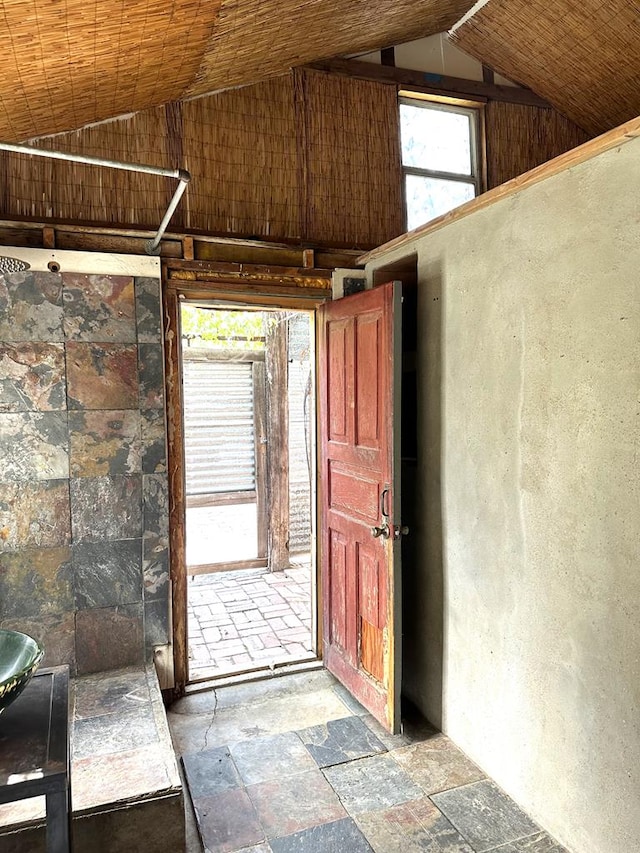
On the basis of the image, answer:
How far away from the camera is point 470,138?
12.3ft

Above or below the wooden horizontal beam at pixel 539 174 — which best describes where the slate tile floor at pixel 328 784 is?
below

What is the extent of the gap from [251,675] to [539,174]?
2963 millimetres

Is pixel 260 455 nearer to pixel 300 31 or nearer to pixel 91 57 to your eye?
pixel 300 31

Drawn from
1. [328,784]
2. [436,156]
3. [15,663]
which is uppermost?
[436,156]

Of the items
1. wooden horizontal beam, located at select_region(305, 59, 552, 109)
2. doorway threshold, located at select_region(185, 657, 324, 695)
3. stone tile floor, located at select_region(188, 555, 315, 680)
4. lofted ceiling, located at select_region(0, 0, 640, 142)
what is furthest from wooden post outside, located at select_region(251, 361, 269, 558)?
lofted ceiling, located at select_region(0, 0, 640, 142)

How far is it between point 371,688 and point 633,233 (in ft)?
7.64

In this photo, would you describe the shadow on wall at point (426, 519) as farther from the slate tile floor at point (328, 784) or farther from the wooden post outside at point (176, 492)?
the wooden post outside at point (176, 492)

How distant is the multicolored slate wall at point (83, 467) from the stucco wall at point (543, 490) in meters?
1.45

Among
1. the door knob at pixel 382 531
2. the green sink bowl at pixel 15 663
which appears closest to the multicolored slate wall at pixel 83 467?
the door knob at pixel 382 531

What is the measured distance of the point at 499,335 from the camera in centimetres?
233

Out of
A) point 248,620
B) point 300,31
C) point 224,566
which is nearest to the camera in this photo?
point 300,31

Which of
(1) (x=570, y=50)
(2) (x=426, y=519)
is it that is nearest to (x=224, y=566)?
(2) (x=426, y=519)

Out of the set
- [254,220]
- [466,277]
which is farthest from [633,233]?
[254,220]

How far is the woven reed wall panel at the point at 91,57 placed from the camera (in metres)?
1.93
